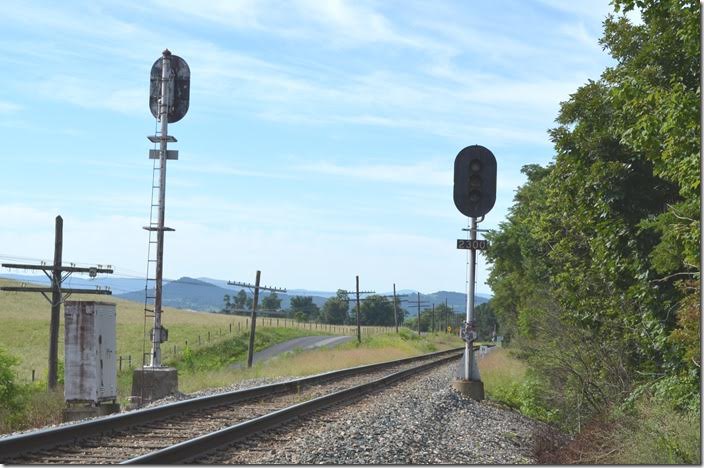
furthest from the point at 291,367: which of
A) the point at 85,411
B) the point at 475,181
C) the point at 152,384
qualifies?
the point at 85,411

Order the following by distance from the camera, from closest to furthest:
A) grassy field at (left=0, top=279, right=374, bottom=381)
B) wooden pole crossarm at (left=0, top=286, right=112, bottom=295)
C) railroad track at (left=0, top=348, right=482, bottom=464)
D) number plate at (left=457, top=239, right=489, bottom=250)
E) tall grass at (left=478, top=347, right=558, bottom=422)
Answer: railroad track at (left=0, top=348, right=482, bottom=464) < number plate at (left=457, top=239, right=489, bottom=250) < tall grass at (left=478, top=347, right=558, bottom=422) < wooden pole crossarm at (left=0, top=286, right=112, bottom=295) < grassy field at (left=0, top=279, right=374, bottom=381)

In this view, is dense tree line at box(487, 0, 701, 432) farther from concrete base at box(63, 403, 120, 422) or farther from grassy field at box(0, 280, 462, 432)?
concrete base at box(63, 403, 120, 422)

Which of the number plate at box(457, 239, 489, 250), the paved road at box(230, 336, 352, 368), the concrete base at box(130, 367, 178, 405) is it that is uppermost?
the number plate at box(457, 239, 489, 250)

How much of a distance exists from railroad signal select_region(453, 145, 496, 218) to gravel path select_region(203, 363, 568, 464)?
3.89 metres

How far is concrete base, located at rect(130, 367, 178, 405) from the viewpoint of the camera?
18656mm

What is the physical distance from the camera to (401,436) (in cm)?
1155

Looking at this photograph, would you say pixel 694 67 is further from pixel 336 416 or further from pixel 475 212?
pixel 336 416

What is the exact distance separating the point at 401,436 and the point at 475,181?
771cm

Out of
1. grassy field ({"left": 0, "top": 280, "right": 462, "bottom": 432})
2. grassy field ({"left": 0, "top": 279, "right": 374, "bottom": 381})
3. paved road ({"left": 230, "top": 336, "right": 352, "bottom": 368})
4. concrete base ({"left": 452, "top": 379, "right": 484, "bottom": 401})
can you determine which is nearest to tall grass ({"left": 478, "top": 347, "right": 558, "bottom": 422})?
concrete base ({"left": 452, "top": 379, "right": 484, "bottom": 401})

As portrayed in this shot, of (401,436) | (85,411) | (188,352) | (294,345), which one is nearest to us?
(401,436)

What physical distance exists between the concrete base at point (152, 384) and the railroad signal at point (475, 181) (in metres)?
7.34

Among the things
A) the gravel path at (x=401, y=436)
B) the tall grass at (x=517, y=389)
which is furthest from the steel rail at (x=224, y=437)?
the tall grass at (x=517, y=389)

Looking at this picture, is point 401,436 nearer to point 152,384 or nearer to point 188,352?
point 152,384

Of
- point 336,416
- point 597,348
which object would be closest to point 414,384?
point 597,348
